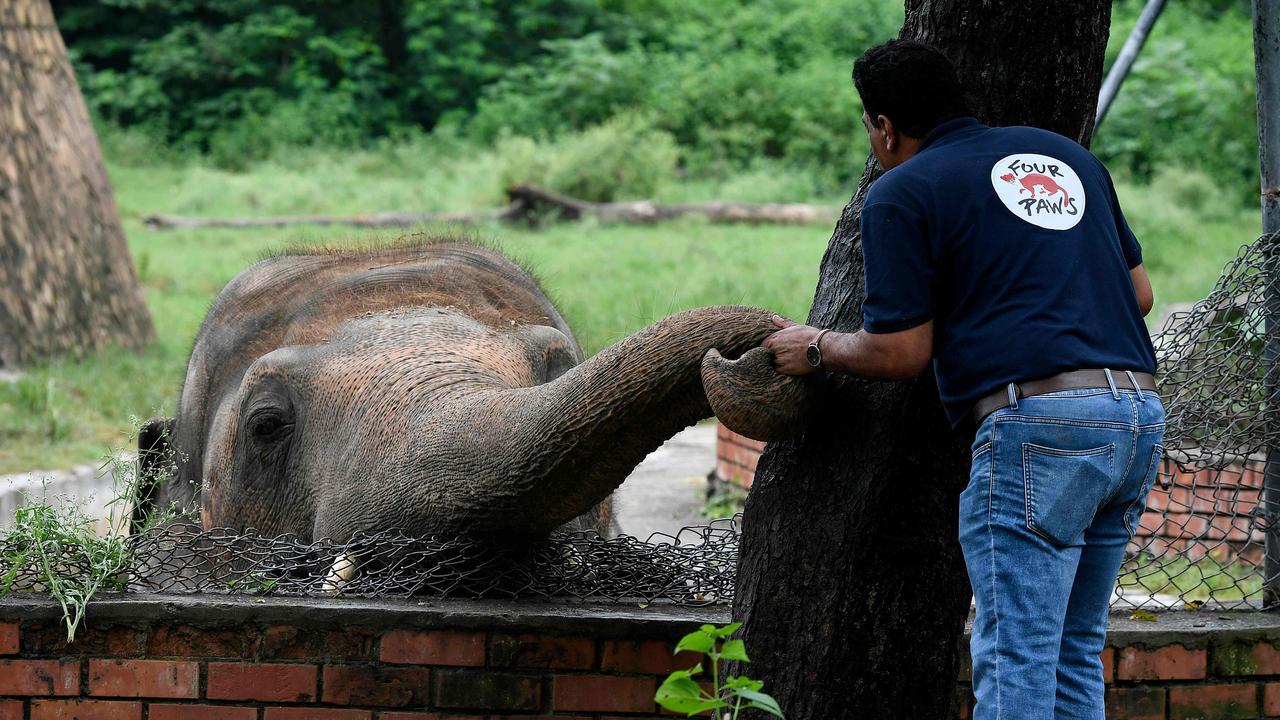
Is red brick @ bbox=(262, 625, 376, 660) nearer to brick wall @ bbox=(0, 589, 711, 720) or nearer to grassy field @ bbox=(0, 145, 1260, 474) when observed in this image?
brick wall @ bbox=(0, 589, 711, 720)

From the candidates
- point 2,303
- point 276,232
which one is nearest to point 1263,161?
point 2,303

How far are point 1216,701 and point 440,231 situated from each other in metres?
3.32

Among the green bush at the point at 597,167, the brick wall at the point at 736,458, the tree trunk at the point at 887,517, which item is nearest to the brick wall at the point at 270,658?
the tree trunk at the point at 887,517

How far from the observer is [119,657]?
10.8ft

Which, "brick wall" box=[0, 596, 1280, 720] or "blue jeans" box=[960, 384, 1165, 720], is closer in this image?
"blue jeans" box=[960, 384, 1165, 720]

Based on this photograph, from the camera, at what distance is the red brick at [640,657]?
332cm

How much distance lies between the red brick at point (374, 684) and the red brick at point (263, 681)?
0.15 feet

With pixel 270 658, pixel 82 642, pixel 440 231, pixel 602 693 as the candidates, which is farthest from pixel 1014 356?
pixel 440 231

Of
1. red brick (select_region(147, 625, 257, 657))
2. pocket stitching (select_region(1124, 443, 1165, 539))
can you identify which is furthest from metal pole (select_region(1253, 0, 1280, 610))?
red brick (select_region(147, 625, 257, 657))

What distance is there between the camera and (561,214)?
17.8m

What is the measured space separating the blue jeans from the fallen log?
14.4 meters

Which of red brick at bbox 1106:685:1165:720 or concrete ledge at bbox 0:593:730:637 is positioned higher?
concrete ledge at bbox 0:593:730:637

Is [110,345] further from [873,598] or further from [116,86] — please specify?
[116,86]

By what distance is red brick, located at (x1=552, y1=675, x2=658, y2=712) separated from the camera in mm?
3326
